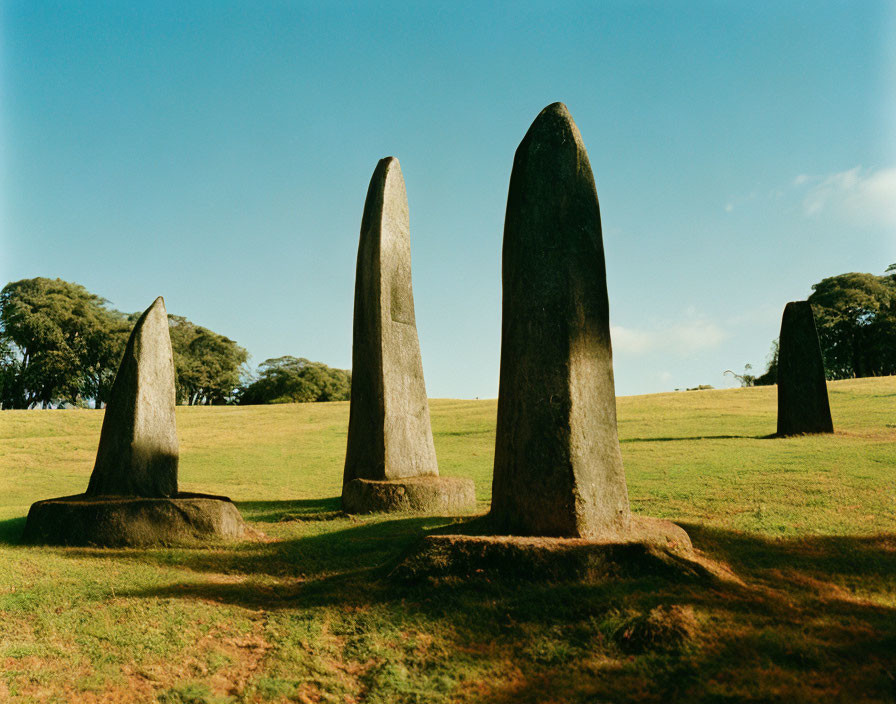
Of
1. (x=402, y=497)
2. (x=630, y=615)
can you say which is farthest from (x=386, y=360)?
(x=630, y=615)

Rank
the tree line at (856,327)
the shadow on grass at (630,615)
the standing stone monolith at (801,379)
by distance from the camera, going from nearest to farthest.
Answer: the shadow on grass at (630,615) < the standing stone monolith at (801,379) < the tree line at (856,327)

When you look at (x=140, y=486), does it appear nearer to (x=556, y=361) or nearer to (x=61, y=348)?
(x=556, y=361)

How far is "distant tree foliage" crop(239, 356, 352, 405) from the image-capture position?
54.7 metres

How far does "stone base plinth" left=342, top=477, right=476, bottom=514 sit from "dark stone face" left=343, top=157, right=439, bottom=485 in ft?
1.61

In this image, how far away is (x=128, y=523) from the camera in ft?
23.4

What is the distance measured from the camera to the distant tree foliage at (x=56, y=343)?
135 feet

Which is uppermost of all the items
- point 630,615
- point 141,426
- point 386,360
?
point 386,360

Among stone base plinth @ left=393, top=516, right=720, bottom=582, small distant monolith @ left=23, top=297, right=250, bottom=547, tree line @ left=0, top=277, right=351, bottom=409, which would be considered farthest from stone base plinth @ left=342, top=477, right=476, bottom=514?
tree line @ left=0, top=277, right=351, bottom=409

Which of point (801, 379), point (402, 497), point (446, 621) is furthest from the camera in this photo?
point (801, 379)

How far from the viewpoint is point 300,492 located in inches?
514

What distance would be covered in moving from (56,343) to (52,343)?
312mm

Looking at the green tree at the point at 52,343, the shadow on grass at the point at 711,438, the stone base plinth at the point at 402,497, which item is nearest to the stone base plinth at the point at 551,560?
the stone base plinth at the point at 402,497

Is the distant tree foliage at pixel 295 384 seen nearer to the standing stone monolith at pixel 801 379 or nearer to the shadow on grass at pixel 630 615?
the standing stone monolith at pixel 801 379

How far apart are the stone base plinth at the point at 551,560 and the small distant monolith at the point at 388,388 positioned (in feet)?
14.8
